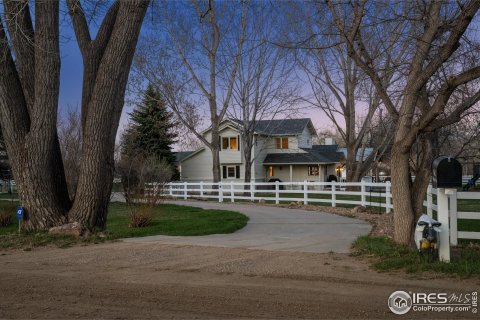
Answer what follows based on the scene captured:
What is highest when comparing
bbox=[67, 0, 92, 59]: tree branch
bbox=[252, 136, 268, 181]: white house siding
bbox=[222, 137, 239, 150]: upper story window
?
bbox=[67, 0, 92, 59]: tree branch

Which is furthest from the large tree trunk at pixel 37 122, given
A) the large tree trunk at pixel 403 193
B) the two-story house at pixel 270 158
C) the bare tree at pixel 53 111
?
the two-story house at pixel 270 158

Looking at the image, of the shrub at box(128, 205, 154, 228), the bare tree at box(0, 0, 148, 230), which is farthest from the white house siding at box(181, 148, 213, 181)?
the bare tree at box(0, 0, 148, 230)

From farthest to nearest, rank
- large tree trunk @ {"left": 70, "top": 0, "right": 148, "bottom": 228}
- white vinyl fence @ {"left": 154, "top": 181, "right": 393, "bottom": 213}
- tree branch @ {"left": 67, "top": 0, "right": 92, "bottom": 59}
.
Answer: white vinyl fence @ {"left": 154, "top": 181, "right": 393, "bottom": 213} → tree branch @ {"left": 67, "top": 0, "right": 92, "bottom": 59} → large tree trunk @ {"left": 70, "top": 0, "right": 148, "bottom": 228}

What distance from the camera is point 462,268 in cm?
801

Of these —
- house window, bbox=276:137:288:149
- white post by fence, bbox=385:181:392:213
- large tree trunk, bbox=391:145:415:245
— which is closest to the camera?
large tree trunk, bbox=391:145:415:245

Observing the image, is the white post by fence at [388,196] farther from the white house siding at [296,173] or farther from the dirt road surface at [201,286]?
the white house siding at [296,173]

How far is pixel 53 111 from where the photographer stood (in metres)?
13.4

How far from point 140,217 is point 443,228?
942 centimetres

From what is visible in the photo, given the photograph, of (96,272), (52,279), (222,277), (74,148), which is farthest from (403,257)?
(74,148)

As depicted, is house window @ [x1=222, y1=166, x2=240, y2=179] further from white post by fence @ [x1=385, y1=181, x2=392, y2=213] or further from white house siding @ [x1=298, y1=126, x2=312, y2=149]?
white post by fence @ [x1=385, y1=181, x2=392, y2=213]

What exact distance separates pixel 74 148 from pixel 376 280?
32.2 meters

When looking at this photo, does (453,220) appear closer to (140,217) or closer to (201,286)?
(201,286)

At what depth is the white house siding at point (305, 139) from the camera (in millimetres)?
46594

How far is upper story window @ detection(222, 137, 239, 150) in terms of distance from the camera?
1766 inches
